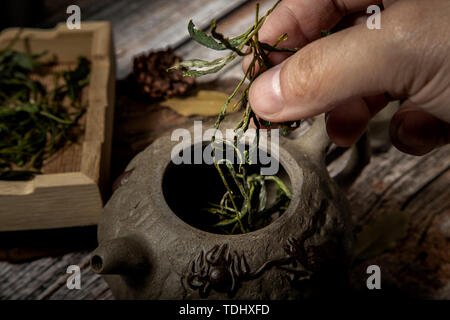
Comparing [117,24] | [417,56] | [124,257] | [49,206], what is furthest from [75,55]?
[417,56]

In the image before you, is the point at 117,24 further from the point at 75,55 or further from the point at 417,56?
the point at 417,56

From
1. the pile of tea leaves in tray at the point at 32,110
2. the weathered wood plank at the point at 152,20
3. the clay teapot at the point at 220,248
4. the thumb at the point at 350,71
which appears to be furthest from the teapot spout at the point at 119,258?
the weathered wood plank at the point at 152,20

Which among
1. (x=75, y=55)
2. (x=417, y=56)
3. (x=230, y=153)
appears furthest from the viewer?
(x=75, y=55)

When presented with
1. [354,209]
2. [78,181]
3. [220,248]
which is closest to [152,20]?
[78,181]

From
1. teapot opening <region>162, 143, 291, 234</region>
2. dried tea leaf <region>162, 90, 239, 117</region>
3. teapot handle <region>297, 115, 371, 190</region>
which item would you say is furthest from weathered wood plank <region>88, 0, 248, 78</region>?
teapot handle <region>297, 115, 371, 190</region>

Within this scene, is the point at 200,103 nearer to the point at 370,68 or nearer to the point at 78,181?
the point at 78,181

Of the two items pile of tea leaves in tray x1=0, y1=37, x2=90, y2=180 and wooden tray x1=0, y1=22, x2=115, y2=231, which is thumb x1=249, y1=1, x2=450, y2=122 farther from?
pile of tea leaves in tray x1=0, y1=37, x2=90, y2=180

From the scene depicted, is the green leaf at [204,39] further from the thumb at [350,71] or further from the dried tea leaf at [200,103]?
the dried tea leaf at [200,103]
